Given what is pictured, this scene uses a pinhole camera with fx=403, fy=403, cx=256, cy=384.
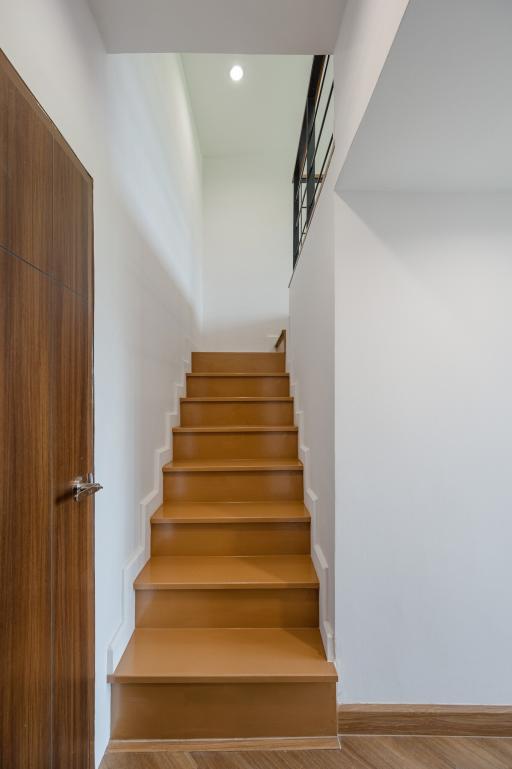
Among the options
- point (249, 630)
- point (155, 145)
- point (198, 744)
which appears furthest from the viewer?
point (155, 145)

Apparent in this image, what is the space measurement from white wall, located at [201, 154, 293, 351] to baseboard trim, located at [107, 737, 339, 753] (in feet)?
11.6

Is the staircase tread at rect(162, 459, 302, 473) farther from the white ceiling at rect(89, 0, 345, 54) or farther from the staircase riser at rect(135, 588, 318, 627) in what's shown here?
the white ceiling at rect(89, 0, 345, 54)

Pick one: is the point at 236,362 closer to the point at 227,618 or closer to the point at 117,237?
the point at 117,237

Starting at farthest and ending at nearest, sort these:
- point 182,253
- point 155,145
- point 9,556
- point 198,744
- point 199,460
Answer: point 182,253, point 199,460, point 155,145, point 198,744, point 9,556

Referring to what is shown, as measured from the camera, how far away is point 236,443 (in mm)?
2533

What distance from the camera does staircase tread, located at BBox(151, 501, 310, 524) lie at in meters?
1.94

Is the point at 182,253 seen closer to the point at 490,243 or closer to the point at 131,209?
the point at 131,209

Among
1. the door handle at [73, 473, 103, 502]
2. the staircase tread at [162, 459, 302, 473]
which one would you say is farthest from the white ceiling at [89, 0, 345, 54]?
the staircase tread at [162, 459, 302, 473]

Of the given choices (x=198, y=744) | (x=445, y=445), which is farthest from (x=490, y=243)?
(x=198, y=744)

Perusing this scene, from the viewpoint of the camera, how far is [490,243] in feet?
4.97

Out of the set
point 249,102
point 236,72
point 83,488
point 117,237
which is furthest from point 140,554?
point 249,102

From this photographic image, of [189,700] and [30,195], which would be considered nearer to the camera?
[30,195]

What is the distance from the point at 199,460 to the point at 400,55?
6.94ft

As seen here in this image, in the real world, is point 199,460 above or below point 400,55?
below
